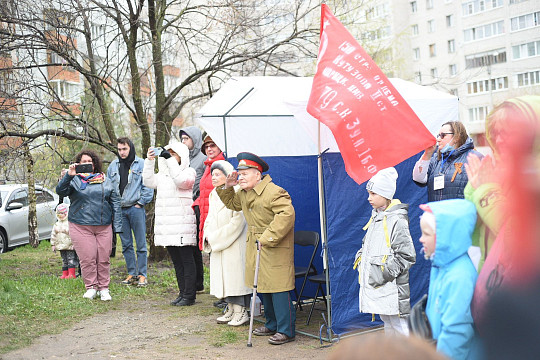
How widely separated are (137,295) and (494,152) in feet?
22.3

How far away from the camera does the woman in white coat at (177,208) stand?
808 centimetres

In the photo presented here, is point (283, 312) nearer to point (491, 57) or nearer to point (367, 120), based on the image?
point (367, 120)

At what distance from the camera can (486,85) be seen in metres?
49.5

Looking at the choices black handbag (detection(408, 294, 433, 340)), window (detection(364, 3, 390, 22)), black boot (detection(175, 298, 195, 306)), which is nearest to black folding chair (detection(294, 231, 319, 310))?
black boot (detection(175, 298, 195, 306))

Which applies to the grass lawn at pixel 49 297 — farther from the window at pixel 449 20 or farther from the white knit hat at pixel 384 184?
the window at pixel 449 20

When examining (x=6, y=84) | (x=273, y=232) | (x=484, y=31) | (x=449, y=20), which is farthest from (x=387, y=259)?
(x=449, y=20)

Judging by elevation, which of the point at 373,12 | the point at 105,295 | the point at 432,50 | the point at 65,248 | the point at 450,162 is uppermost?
the point at 432,50

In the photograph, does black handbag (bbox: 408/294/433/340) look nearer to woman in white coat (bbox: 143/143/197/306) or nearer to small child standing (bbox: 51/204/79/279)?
woman in white coat (bbox: 143/143/197/306)

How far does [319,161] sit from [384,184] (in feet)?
2.75

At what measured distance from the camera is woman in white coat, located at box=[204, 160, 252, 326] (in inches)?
281

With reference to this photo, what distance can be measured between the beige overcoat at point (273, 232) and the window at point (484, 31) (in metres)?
45.6

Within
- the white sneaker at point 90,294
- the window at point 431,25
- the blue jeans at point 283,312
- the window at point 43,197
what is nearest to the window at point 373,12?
the window at point 431,25

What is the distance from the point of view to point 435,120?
21.5ft

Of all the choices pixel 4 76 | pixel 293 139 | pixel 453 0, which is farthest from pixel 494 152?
pixel 453 0
